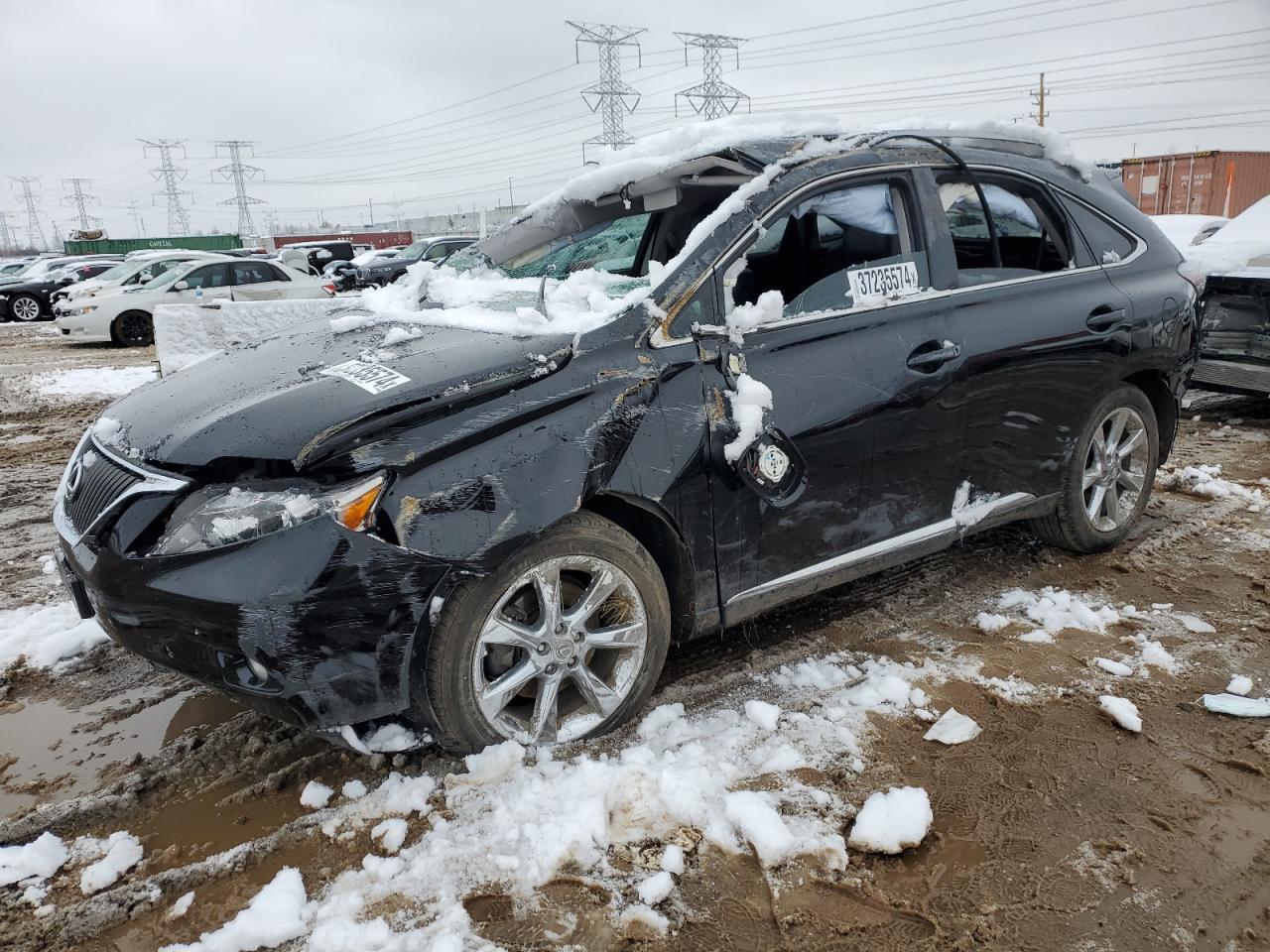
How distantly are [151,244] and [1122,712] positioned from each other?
184 feet

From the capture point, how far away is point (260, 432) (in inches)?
95.7

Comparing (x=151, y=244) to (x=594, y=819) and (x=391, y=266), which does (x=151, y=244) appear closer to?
(x=391, y=266)

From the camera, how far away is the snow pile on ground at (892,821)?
2.34m

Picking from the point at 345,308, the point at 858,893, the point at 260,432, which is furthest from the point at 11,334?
the point at 858,893

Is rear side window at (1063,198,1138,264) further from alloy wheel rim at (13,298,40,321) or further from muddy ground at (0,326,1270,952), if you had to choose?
alloy wheel rim at (13,298,40,321)

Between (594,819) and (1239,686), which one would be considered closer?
(594,819)

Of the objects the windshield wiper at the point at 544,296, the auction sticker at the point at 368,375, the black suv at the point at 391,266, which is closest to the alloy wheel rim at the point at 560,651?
the auction sticker at the point at 368,375

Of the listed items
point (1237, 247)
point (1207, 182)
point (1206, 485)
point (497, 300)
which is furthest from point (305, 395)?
point (1207, 182)

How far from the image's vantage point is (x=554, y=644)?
8.61 feet

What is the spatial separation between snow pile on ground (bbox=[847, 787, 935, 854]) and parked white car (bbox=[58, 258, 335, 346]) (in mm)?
14328

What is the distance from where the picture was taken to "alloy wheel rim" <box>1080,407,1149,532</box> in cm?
405

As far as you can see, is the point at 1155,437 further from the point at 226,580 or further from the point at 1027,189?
the point at 226,580

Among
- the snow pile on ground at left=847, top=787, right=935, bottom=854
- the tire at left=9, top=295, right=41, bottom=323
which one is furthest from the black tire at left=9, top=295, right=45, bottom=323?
the snow pile on ground at left=847, top=787, right=935, bottom=854

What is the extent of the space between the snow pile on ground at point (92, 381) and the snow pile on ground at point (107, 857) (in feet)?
27.6
